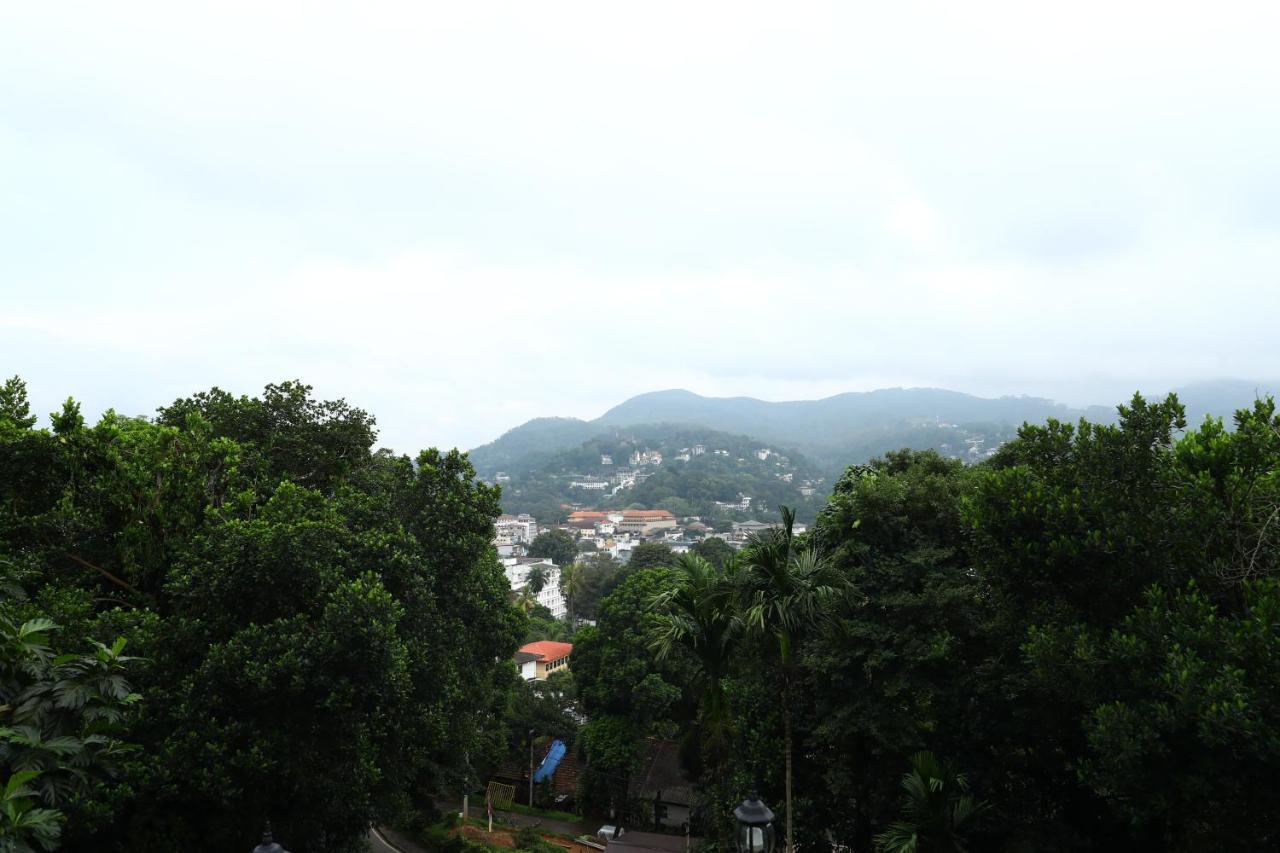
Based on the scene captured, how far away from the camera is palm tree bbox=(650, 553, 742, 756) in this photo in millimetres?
9586

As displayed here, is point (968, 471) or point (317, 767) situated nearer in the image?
point (317, 767)

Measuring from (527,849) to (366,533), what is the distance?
38.2 feet

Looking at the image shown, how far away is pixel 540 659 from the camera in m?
41.4

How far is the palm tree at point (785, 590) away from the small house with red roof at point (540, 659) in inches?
1251

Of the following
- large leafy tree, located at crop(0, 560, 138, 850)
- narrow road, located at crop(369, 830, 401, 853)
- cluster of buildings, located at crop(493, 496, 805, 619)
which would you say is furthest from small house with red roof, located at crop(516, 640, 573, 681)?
cluster of buildings, located at crop(493, 496, 805, 619)

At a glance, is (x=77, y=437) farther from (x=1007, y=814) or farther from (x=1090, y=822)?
(x=1090, y=822)

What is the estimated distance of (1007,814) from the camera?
32.3 ft

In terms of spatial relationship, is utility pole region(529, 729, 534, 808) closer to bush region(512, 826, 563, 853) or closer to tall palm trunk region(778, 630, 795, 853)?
bush region(512, 826, 563, 853)

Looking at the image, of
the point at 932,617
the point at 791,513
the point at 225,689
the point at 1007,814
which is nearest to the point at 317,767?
the point at 225,689

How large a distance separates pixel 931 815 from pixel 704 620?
3.85m

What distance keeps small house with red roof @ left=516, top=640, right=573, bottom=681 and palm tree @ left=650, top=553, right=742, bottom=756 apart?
30.7 meters

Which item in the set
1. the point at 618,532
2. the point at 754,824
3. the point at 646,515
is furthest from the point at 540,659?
the point at 646,515

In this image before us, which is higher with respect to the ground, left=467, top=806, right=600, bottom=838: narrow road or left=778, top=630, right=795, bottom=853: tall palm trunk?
left=778, top=630, right=795, bottom=853: tall palm trunk

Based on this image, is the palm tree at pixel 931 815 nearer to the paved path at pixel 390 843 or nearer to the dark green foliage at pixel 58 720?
the dark green foliage at pixel 58 720
